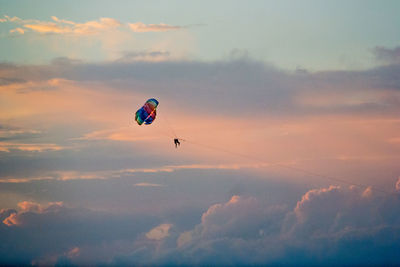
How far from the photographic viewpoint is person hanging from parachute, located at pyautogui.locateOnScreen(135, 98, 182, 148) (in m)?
178

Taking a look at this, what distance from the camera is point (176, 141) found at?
175 m

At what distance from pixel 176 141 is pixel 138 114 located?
42.6 feet

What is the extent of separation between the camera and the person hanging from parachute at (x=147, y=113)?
178375 mm

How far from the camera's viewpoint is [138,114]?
179 meters

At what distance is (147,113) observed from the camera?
17988cm

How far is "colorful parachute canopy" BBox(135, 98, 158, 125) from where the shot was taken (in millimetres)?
178500

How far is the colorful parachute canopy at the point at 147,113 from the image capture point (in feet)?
586

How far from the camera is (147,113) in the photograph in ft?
590
